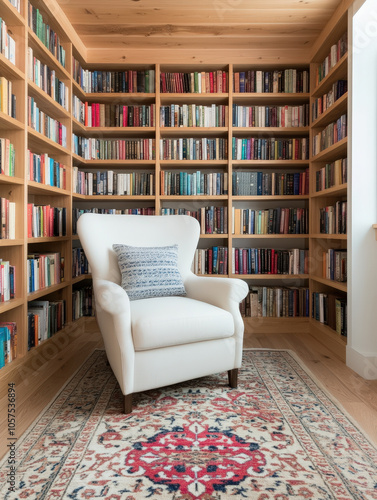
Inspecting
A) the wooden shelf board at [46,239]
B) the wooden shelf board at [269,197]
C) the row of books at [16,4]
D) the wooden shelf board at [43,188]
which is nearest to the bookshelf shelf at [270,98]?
the wooden shelf board at [269,197]

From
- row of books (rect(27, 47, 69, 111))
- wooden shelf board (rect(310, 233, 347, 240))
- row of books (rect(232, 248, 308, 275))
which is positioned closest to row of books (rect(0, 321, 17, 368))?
row of books (rect(27, 47, 69, 111))

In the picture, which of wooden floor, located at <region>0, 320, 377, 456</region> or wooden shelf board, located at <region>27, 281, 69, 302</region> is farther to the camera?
wooden shelf board, located at <region>27, 281, 69, 302</region>

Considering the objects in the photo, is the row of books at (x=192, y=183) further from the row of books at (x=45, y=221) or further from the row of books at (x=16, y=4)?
the row of books at (x=16, y=4)

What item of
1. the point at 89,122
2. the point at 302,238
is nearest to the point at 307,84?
the point at 302,238

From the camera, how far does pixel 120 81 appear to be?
Answer: 10.9 feet

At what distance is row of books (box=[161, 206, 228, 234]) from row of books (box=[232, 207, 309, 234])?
93mm

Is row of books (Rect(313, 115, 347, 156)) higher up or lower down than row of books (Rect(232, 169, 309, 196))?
higher up

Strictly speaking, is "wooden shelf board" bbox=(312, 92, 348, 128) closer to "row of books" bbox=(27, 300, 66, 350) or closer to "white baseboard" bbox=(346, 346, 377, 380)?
"white baseboard" bbox=(346, 346, 377, 380)

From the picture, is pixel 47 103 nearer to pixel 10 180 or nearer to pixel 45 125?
pixel 45 125

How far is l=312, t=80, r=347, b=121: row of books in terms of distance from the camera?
9.02 ft

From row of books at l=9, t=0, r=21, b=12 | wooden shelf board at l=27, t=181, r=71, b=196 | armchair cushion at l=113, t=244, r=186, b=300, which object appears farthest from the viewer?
wooden shelf board at l=27, t=181, r=71, b=196

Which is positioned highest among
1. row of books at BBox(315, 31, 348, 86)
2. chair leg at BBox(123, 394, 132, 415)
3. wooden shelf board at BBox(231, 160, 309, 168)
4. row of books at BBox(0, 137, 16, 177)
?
row of books at BBox(315, 31, 348, 86)

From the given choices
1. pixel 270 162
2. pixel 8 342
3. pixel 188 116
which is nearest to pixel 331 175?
pixel 270 162

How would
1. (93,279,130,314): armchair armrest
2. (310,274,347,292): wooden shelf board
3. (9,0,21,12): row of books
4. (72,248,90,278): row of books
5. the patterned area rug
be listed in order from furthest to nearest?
(72,248,90,278): row of books → (310,274,347,292): wooden shelf board → (9,0,21,12): row of books → (93,279,130,314): armchair armrest → the patterned area rug
